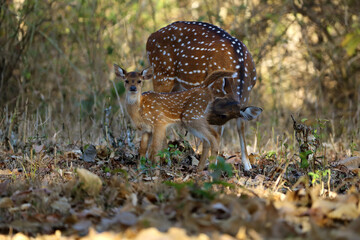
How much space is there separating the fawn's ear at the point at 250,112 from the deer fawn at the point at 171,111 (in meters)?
0.43

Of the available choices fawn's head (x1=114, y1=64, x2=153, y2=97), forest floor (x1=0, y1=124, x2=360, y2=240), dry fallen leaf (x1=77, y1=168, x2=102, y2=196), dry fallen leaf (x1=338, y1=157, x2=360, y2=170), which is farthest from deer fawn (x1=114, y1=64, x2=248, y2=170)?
dry fallen leaf (x1=77, y1=168, x2=102, y2=196)

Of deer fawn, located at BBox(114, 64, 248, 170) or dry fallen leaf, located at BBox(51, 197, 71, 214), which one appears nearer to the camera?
dry fallen leaf, located at BBox(51, 197, 71, 214)

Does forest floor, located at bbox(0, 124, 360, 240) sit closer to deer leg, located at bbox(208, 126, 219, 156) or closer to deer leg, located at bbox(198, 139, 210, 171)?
deer leg, located at bbox(198, 139, 210, 171)

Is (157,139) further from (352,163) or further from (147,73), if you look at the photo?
(352,163)

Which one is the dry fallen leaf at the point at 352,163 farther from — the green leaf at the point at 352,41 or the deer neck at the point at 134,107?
the deer neck at the point at 134,107

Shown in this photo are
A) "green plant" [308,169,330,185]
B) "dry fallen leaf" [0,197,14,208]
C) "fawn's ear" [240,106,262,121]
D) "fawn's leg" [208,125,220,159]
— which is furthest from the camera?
"fawn's leg" [208,125,220,159]

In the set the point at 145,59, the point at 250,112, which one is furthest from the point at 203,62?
the point at 145,59

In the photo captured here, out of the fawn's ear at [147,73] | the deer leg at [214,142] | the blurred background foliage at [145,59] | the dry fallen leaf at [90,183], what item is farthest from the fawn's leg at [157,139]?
the blurred background foliage at [145,59]

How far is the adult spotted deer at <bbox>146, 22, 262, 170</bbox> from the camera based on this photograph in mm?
6695

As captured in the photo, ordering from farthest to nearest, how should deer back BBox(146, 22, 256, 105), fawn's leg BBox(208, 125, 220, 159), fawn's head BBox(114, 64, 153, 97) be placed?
deer back BBox(146, 22, 256, 105) → fawn's head BBox(114, 64, 153, 97) → fawn's leg BBox(208, 125, 220, 159)

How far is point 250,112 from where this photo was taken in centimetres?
622

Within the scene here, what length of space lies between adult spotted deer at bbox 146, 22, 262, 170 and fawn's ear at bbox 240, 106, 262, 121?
0.01m

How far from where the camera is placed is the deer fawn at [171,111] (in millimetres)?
6422

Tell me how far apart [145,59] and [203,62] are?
443 cm
